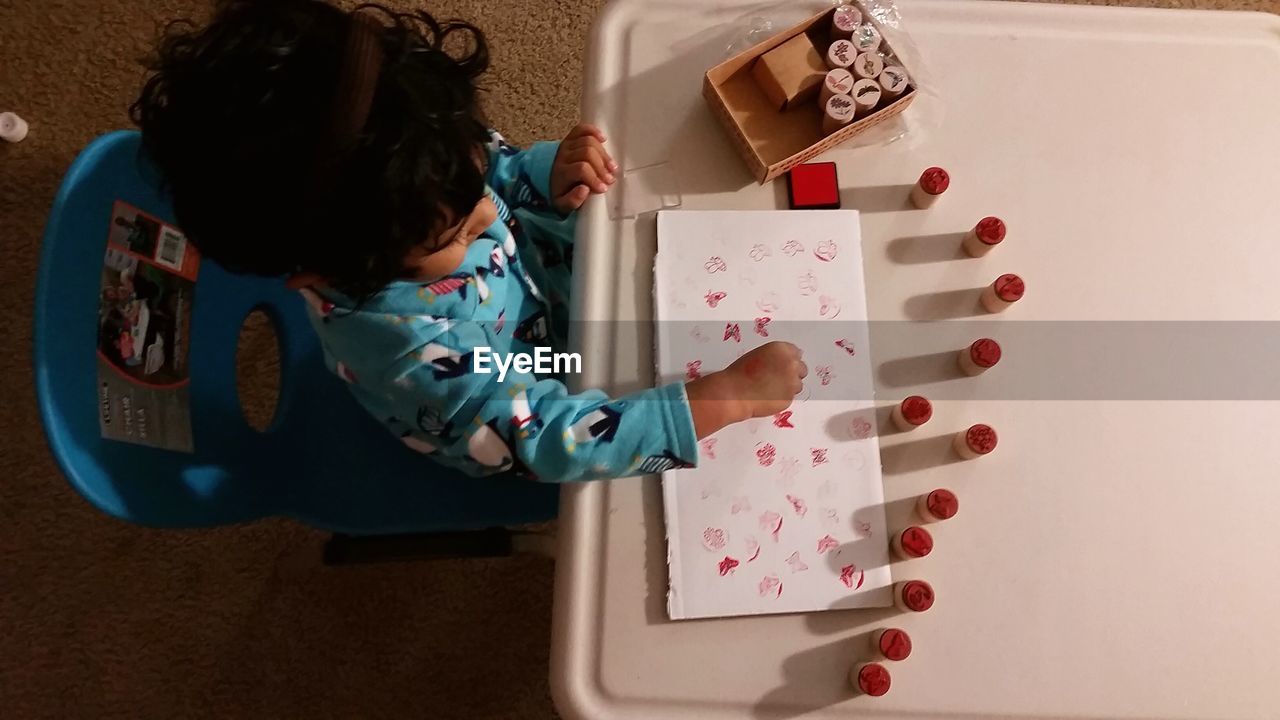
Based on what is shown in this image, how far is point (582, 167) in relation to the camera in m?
0.63

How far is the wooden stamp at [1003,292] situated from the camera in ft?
2.02

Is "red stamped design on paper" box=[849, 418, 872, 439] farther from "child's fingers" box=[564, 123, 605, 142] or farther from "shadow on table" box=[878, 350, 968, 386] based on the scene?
"child's fingers" box=[564, 123, 605, 142]

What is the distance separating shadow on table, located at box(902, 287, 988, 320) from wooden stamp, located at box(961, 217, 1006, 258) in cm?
3

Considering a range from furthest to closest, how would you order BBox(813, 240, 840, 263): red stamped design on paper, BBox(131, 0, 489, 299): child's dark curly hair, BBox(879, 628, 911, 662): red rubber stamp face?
BBox(813, 240, 840, 263): red stamped design on paper < BBox(879, 628, 911, 662): red rubber stamp face < BBox(131, 0, 489, 299): child's dark curly hair

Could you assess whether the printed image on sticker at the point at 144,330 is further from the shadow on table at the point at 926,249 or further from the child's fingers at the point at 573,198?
the shadow on table at the point at 926,249

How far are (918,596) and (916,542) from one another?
37 millimetres

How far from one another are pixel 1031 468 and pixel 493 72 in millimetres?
1002

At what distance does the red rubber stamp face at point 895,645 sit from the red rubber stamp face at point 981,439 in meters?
0.15

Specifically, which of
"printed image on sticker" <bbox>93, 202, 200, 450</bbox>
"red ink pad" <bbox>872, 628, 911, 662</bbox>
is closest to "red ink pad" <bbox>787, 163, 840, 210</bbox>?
"red ink pad" <bbox>872, 628, 911, 662</bbox>

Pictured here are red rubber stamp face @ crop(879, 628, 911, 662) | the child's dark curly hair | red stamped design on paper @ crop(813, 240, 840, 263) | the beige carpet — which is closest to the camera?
the child's dark curly hair

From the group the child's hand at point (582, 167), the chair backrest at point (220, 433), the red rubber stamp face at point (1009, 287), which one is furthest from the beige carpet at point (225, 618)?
the red rubber stamp face at point (1009, 287)

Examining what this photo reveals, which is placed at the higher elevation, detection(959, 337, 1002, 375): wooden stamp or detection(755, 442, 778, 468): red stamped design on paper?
detection(959, 337, 1002, 375): wooden stamp

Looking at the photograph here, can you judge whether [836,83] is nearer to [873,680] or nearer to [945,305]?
[945,305]

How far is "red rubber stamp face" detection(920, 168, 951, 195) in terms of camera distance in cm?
63
